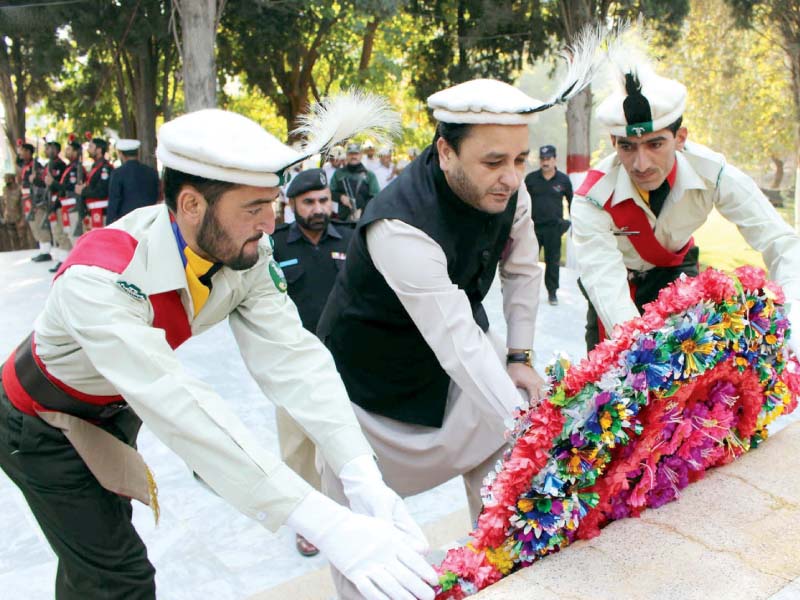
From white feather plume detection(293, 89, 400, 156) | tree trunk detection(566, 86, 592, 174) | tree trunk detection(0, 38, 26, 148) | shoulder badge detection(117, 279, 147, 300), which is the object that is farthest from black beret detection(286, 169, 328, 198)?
tree trunk detection(0, 38, 26, 148)

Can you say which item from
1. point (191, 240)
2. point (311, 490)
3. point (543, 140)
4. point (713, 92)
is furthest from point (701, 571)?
point (543, 140)

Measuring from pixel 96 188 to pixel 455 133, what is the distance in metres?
8.90

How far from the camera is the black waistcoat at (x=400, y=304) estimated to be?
7.89 ft

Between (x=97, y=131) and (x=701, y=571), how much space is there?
685 inches

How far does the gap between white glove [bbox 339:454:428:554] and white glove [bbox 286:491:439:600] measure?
127 millimetres

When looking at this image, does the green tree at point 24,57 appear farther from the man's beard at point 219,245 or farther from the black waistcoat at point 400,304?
the man's beard at point 219,245

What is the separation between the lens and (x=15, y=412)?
7.28 ft

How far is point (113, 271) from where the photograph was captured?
187 cm

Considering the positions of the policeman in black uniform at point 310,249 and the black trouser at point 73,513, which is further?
the policeman in black uniform at point 310,249

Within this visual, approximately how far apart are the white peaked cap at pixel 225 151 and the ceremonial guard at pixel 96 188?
348 inches

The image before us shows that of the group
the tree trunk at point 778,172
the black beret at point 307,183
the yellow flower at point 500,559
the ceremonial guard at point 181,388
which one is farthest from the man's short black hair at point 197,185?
the tree trunk at point 778,172

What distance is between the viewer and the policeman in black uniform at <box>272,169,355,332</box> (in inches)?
177

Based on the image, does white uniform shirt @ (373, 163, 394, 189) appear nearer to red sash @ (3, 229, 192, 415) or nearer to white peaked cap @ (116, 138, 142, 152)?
white peaked cap @ (116, 138, 142, 152)

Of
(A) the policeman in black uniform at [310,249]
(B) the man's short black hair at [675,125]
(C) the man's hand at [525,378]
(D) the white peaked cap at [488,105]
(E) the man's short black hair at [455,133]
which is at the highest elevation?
(D) the white peaked cap at [488,105]
